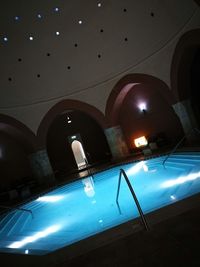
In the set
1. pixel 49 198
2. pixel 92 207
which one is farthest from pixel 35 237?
pixel 49 198

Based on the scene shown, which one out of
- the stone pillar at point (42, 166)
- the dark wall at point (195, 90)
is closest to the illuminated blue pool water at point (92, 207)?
the stone pillar at point (42, 166)

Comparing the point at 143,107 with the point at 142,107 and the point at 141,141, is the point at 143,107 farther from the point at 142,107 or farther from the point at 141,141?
the point at 141,141

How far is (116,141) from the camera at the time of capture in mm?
15578

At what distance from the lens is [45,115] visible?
14734 mm

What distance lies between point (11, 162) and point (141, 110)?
8.81 m

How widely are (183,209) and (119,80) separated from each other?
11.9 meters

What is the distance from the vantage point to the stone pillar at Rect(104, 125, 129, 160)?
15508mm

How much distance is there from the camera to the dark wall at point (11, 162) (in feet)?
52.1

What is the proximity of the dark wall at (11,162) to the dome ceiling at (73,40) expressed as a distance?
11.2ft

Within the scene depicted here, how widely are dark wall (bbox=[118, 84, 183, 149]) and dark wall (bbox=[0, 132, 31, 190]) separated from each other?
21.9 ft

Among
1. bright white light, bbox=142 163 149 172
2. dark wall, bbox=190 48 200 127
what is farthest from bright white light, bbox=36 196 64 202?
dark wall, bbox=190 48 200 127

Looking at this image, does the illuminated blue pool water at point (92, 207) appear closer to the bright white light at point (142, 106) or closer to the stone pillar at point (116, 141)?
the stone pillar at point (116, 141)

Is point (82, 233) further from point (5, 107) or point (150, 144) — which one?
point (5, 107)

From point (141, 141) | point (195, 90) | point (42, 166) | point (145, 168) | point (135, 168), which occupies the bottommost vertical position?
point (145, 168)
